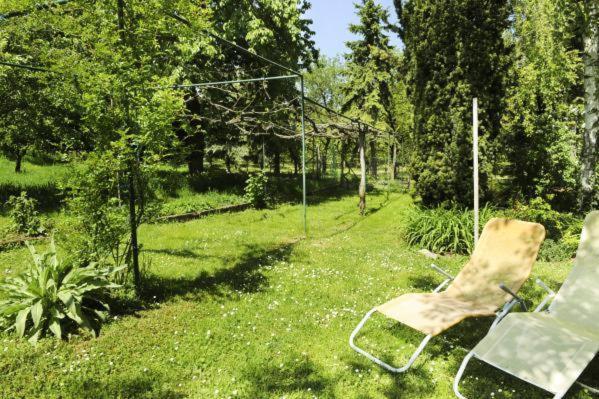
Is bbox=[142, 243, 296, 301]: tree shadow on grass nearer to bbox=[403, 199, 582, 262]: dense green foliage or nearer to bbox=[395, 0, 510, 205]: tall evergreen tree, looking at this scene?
bbox=[403, 199, 582, 262]: dense green foliage

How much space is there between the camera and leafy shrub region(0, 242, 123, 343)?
4.10 metres

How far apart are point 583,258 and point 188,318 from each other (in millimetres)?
4579

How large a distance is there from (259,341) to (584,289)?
3.46 m

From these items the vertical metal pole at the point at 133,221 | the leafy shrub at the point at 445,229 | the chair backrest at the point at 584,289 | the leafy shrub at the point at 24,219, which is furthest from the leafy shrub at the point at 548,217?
the leafy shrub at the point at 24,219

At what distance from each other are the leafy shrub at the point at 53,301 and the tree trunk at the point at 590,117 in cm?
699

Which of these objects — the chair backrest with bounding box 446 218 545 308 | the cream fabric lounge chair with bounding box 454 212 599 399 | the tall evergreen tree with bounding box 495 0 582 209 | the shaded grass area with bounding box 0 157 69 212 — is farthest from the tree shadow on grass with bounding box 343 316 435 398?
the shaded grass area with bounding box 0 157 69 212

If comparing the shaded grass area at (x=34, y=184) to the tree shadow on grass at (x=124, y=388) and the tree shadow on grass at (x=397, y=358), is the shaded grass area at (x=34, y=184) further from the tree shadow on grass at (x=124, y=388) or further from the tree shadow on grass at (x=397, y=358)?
the tree shadow on grass at (x=397, y=358)

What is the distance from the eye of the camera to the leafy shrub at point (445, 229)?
769cm

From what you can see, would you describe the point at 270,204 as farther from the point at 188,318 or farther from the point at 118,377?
the point at 118,377

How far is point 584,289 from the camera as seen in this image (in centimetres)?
390

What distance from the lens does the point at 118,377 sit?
3.58 metres

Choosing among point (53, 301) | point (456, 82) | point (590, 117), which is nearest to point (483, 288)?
point (590, 117)

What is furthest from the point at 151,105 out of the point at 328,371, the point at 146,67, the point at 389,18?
the point at 389,18

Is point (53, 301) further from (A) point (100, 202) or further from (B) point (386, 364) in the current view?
(B) point (386, 364)
